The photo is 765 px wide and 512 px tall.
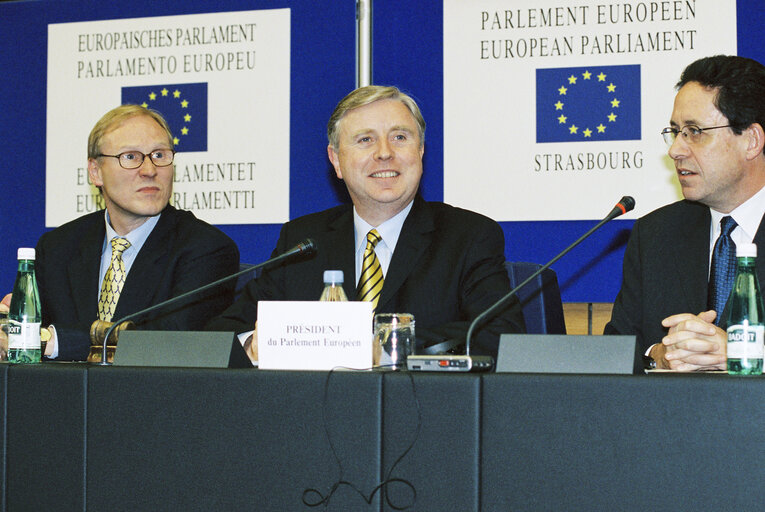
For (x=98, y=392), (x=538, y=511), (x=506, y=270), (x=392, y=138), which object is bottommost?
(x=538, y=511)

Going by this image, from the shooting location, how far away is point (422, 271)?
2822 millimetres

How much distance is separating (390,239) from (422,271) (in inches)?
8.4

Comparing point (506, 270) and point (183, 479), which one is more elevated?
point (506, 270)

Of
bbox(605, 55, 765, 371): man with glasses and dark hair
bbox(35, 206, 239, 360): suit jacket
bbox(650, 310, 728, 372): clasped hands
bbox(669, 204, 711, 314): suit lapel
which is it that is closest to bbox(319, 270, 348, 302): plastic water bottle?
bbox(650, 310, 728, 372): clasped hands

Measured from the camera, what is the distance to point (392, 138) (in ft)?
9.80

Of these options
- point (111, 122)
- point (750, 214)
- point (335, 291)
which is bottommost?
point (335, 291)

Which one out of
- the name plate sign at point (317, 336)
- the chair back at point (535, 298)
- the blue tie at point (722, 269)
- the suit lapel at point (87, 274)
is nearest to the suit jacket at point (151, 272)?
the suit lapel at point (87, 274)

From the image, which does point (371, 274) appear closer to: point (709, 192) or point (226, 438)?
point (709, 192)

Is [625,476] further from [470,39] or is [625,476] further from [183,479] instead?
[470,39]

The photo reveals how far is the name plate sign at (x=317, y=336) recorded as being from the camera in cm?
174

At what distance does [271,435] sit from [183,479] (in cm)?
19

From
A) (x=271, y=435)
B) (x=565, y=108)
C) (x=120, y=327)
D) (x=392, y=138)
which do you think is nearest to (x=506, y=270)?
(x=392, y=138)

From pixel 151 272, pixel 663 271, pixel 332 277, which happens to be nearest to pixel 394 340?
pixel 332 277

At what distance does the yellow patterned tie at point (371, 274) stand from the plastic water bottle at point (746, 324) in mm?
1273
